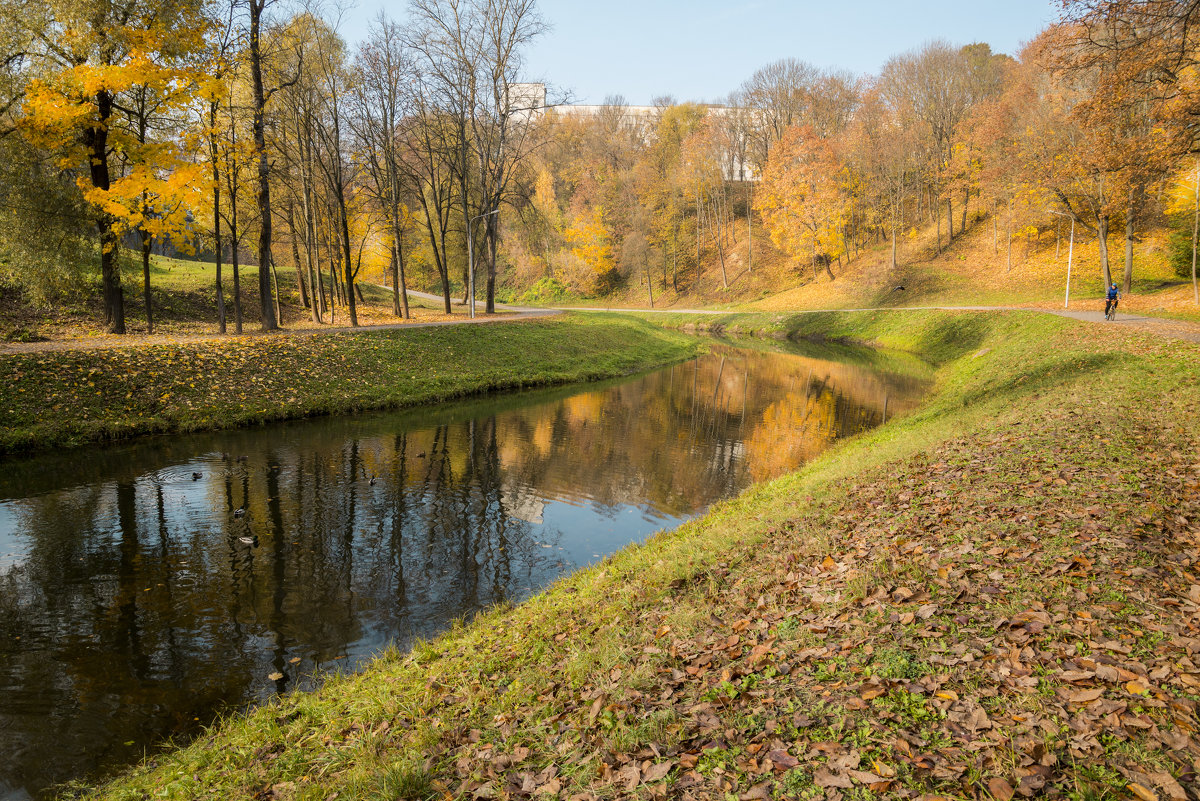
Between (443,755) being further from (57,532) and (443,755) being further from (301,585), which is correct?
(57,532)

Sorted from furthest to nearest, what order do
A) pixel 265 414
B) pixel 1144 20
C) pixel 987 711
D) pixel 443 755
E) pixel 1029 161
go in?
pixel 1029 161, pixel 265 414, pixel 1144 20, pixel 443 755, pixel 987 711

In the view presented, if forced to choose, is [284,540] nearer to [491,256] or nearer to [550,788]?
[550,788]

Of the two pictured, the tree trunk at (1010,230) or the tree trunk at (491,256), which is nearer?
the tree trunk at (491,256)

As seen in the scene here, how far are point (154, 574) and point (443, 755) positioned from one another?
267 inches

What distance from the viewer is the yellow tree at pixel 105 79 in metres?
18.7

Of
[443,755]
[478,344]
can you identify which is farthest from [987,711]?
[478,344]

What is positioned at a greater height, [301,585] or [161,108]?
[161,108]

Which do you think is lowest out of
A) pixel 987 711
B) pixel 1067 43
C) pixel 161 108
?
pixel 987 711

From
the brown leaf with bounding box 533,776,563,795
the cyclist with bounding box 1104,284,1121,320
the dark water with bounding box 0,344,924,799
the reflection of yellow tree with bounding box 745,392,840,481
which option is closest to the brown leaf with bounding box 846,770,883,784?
the brown leaf with bounding box 533,776,563,795

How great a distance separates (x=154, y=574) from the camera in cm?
893

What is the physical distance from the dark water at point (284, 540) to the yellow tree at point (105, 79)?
32.5 feet

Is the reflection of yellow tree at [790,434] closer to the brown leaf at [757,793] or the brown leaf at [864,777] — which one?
the brown leaf at [864,777]

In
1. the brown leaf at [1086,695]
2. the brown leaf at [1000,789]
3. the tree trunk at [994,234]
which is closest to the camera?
the brown leaf at [1000,789]

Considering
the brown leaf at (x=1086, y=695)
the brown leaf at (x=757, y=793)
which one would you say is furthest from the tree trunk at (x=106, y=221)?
the brown leaf at (x=1086, y=695)
